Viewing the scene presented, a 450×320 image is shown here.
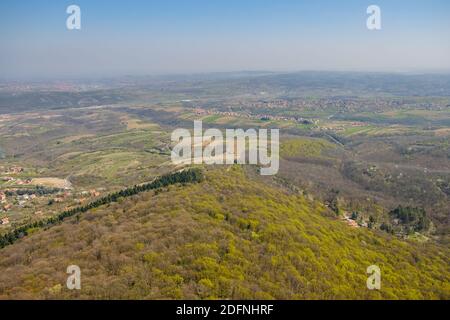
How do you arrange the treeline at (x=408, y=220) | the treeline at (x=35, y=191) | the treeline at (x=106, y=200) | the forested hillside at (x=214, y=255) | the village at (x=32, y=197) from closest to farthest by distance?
the forested hillside at (x=214, y=255) < the treeline at (x=106, y=200) < the treeline at (x=408, y=220) < the village at (x=32, y=197) < the treeline at (x=35, y=191)

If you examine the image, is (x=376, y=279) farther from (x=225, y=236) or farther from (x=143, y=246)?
(x=143, y=246)

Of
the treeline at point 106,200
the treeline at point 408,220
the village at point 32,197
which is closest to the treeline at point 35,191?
the village at point 32,197

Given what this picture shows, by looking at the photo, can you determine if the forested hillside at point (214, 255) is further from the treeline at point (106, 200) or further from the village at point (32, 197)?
the village at point (32, 197)

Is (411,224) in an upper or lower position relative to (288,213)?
lower

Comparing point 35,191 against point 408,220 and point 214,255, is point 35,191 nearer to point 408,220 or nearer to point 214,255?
point 214,255

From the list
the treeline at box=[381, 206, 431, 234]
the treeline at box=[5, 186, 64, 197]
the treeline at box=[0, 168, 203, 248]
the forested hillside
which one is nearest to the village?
the treeline at box=[5, 186, 64, 197]

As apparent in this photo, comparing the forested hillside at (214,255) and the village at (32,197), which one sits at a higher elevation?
the forested hillside at (214,255)

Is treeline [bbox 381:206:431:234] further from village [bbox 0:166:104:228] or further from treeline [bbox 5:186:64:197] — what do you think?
treeline [bbox 5:186:64:197]

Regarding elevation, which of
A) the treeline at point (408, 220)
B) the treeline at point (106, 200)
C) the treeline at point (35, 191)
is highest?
the treeline at point (106, 200)
